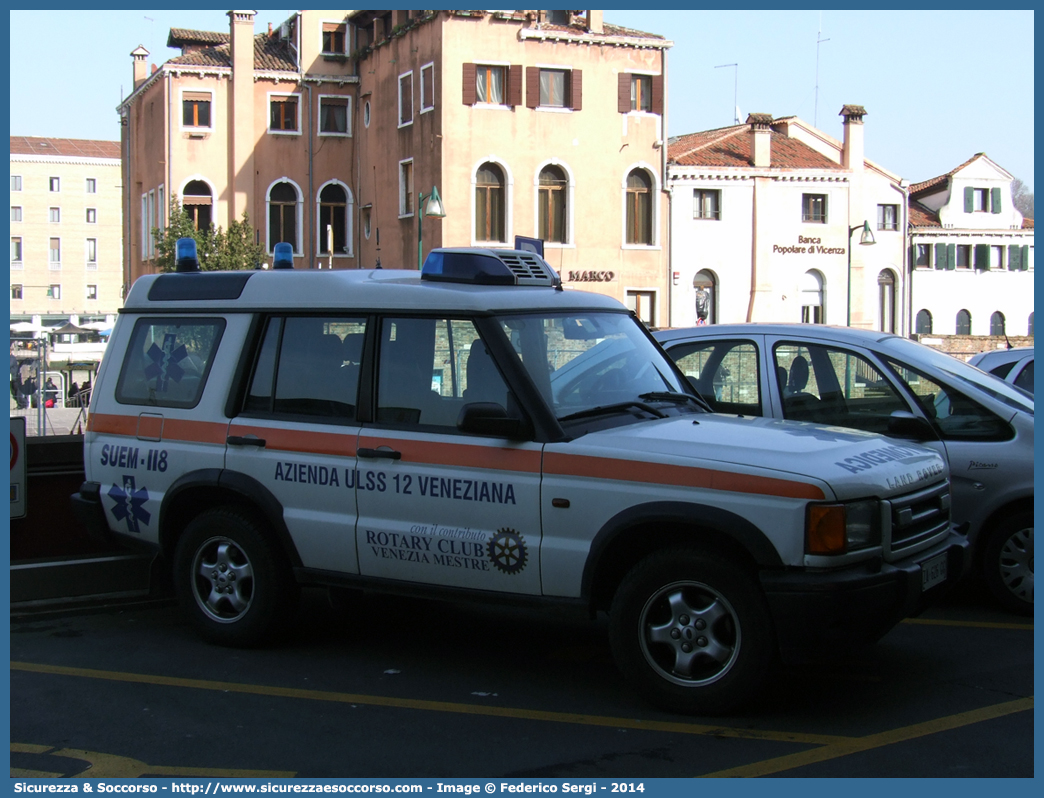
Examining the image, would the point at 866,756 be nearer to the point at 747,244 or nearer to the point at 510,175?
the point at 510,175

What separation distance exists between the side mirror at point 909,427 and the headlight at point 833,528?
6.82 ft

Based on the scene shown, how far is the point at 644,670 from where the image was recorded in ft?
17.7

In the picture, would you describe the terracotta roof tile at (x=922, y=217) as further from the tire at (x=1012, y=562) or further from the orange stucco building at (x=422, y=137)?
the tire at (x=1012, y=562)

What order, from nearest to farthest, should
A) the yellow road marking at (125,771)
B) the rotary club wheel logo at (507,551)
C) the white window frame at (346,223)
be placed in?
the yellow road marking at (125,771)
the rotary club wheel logo at (507,551)
the white window frame at (346,223)

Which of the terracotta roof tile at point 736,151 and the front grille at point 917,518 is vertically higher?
the terracotta roof tile at point 736,151

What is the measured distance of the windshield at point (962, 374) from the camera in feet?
24.5

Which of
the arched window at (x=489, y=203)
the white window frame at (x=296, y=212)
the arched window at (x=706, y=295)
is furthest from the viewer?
the arched window at (x=706, y=295)

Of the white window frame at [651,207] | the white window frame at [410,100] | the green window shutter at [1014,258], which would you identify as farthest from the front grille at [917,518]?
the green window shutter at [1014,258]

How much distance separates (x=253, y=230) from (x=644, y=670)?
43.5m

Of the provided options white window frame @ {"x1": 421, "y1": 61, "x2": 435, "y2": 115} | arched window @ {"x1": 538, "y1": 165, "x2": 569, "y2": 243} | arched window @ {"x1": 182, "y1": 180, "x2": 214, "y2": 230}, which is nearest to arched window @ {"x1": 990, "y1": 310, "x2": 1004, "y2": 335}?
arched window @ {"x1": 538, "y1": 165, "x2": 569, "y2": 243}

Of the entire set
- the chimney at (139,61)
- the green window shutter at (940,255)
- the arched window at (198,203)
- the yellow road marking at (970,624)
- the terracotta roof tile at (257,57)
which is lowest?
the yellow road marking at (970,624)

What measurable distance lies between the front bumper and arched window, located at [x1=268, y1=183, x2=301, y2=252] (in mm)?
44799

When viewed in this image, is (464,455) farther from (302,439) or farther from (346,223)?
(346,223)

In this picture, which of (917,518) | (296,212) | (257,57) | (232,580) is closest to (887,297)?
(296,212)
